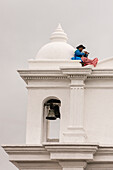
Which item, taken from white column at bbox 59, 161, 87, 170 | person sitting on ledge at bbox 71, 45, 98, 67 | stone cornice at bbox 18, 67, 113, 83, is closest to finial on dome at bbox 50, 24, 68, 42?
person sitting on ledge at bbox 71, 45, 98, 67

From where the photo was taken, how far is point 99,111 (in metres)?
22.7

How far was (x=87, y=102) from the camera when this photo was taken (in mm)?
22844

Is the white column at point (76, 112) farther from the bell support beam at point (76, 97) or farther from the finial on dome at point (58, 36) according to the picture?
the finial on dome at point (58, 36)

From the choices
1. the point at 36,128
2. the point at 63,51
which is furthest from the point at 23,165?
the point at 63,51

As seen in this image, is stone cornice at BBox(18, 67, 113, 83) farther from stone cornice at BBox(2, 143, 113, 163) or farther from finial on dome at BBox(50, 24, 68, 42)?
stone cornice at BBox(2, 143, 113, 163)

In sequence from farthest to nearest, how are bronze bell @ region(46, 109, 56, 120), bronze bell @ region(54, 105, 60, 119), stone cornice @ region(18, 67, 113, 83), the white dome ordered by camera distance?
1. bronze bell @ region(54, 105, 60, 119)
2. bronze bell @ region(46, 109, 56, 120)
3. the white dome
4. stone cornice @ region(18, 67, 113, 83)

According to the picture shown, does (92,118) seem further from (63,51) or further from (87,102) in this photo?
(63,51)

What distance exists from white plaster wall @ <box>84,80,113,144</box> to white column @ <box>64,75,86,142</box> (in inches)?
11.5

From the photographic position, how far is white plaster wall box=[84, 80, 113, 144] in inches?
880

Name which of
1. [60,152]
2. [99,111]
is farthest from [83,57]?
[60,152]

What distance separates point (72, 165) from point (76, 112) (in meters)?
1.86

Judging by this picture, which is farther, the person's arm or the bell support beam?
the person's arm

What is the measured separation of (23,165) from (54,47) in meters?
4.29

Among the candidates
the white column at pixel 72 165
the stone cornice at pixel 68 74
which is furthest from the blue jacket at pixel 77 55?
the white column at pixel 72 165
